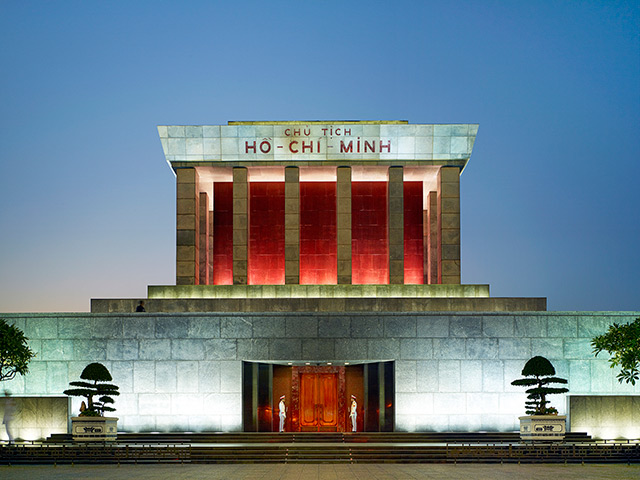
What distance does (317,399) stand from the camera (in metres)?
34.2

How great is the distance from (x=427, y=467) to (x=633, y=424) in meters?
10.3

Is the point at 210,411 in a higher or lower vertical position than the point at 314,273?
lower

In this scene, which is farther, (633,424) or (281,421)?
(281,421)

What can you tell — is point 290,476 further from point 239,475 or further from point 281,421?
point 281,421

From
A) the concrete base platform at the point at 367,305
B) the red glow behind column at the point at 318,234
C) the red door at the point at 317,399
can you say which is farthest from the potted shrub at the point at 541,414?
the red glow behind column at the point at 318,234

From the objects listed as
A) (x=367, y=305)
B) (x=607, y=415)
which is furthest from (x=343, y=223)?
(x=607, y=415)

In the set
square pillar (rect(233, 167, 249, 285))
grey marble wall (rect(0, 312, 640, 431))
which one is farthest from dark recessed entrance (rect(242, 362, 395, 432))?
square pillar (rect(233, 167, 249, 285))

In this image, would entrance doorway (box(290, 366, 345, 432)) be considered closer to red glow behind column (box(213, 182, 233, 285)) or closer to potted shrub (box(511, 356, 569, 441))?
potted shrub (box(511, 356, 569, 441))

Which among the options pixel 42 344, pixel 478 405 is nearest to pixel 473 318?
pixel 478 405

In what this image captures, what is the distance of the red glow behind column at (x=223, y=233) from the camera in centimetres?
4359

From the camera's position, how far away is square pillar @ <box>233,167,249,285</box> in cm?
4012

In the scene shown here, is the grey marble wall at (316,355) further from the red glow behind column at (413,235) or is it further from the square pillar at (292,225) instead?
the red glow behind column at (413,235)

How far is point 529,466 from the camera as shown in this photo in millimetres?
25281

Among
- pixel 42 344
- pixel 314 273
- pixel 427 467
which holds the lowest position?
pixel 427 467
